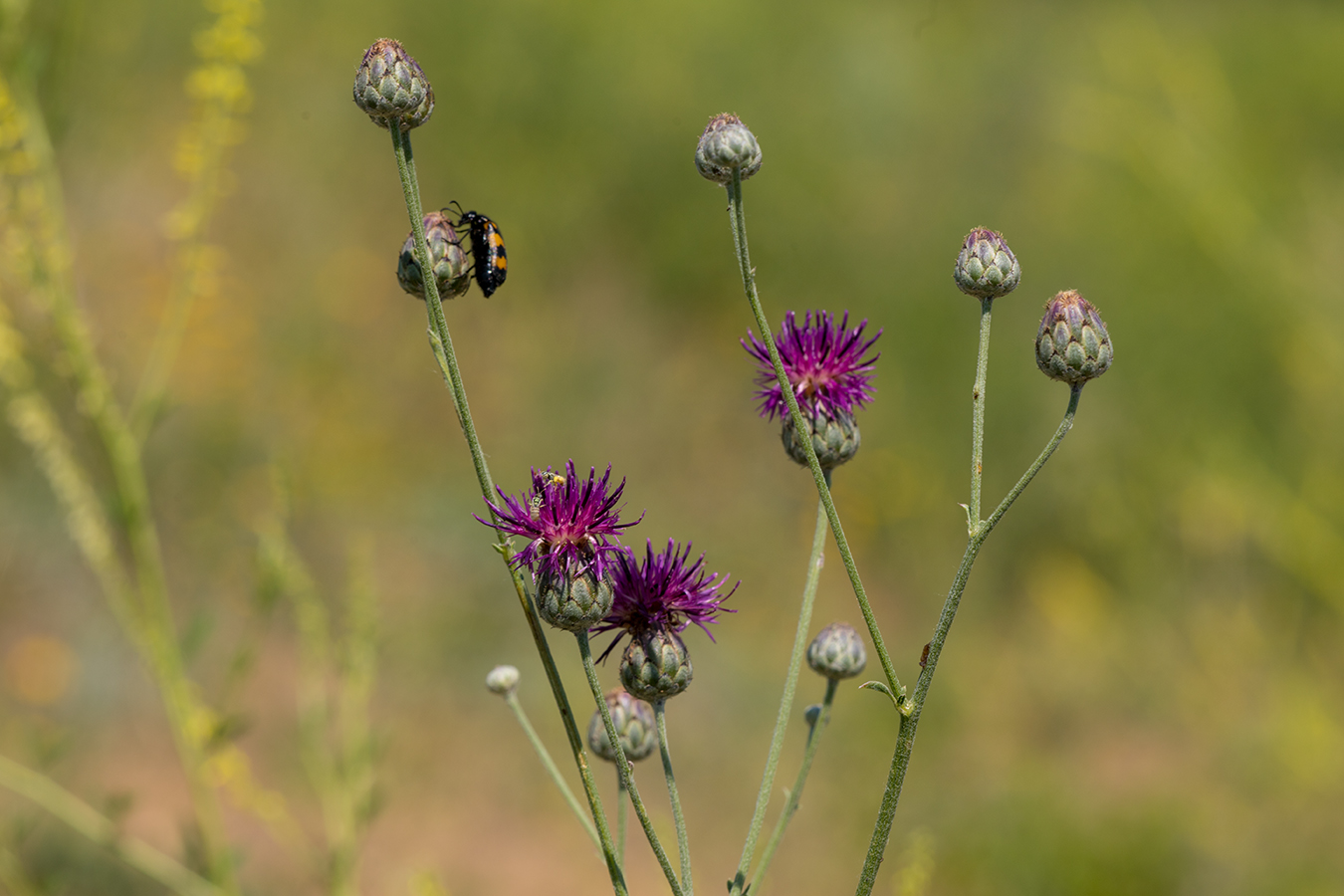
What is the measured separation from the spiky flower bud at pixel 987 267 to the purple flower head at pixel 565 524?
75 centimetres

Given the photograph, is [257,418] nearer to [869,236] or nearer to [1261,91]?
[869,236]

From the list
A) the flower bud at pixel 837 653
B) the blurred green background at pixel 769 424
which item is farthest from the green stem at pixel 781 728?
the blurred green background at pixel 769 424

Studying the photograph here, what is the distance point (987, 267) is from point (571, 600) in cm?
94

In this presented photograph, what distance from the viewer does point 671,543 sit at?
1.84m

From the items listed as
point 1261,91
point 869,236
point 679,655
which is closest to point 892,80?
point 869,236

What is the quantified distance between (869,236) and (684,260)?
1874 millimetres

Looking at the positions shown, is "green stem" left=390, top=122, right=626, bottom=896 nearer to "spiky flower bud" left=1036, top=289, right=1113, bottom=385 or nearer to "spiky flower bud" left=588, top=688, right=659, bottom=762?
"spiky flower bud" left=588, top=688, right=659, bottom=762

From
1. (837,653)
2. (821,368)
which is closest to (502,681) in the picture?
(837,653)

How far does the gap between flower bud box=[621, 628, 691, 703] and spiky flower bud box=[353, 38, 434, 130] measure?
0.93 metres

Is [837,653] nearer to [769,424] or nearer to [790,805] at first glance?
[790,805]

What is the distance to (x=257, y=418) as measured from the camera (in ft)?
27.7

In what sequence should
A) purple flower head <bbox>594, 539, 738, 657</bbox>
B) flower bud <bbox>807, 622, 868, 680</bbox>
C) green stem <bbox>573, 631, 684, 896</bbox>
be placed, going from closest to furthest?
green stem <bbox>573, 631, 684, 896</bbox>, purple flower head <bbox>594, 539, 738, 657</bbox>, flower bud <bbox>807, 622, 868, 680</bbox>

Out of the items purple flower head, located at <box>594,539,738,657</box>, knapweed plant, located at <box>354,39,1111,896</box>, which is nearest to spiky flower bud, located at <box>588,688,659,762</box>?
knapweed plant, located at <box>354,39,1111,896</box>

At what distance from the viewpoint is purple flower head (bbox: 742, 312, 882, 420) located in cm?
211
